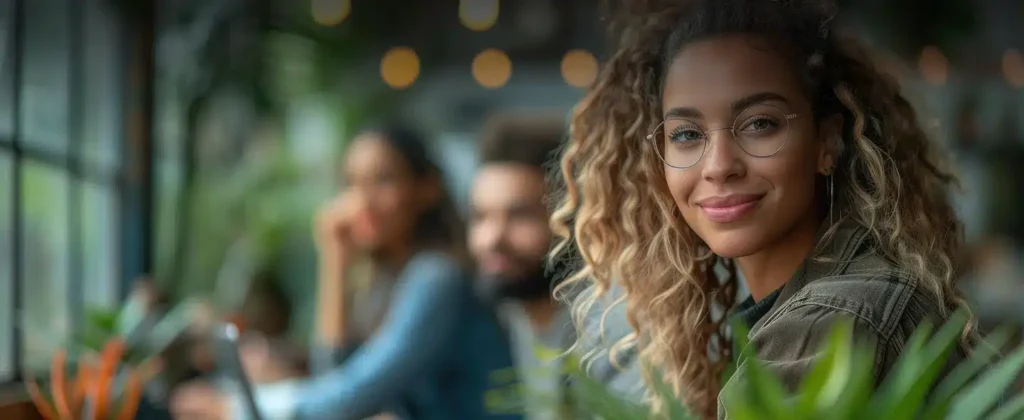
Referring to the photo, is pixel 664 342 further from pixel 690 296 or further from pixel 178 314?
pixel 178 314

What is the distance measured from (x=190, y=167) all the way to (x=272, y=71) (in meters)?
0.66

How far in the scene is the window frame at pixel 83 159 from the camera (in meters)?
1.91

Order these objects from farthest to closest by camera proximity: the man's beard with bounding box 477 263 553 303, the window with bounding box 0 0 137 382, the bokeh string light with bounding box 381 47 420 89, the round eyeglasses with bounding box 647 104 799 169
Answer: the bokeh string light with bounding box 381 47 420 89, the window with bounding box 0 0 137 382, the man's beard with bounding box 477 263 553 303, the round eyeglasses with bounding box 647 104 799 169

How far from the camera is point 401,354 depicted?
1.78 m

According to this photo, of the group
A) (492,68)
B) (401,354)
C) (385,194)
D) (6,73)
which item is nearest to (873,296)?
(401,354)

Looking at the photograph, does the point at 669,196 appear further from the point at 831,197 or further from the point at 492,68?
the point at 492,68

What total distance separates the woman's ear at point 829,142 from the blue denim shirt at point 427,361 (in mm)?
1020

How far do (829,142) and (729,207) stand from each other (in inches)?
3.9

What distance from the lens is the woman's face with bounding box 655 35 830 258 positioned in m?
0.80

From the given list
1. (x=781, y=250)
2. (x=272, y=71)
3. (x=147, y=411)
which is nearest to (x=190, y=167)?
(x=272, y=71)

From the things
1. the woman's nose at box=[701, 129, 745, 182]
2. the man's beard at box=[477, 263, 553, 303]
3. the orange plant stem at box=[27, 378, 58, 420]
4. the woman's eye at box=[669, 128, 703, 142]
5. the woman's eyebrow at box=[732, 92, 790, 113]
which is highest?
the woman's eyebrow at box=[732, 92, 790, 113]

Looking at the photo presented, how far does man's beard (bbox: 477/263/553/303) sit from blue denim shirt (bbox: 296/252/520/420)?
14cm

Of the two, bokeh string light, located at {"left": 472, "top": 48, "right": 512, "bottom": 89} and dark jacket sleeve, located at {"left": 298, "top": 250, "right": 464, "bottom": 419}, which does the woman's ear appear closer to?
dark jacket sleeve, located at {"left": 298, "top": 250, "right": 464, "bottom": 419}

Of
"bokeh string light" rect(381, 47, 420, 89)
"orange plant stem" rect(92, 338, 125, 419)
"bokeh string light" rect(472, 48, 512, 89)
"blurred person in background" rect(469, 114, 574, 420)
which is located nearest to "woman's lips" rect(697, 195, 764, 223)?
"blurred person in background" rect(469, 114, 574, 420)
